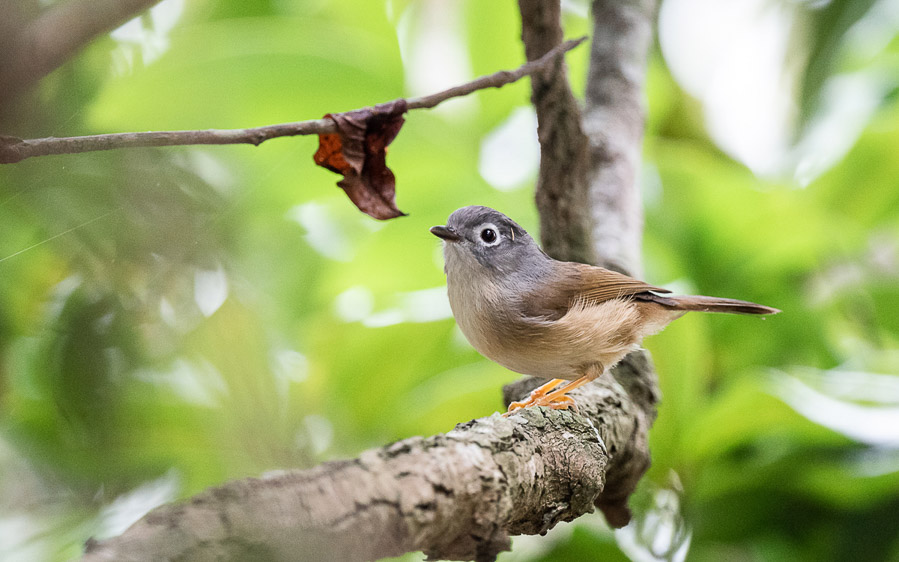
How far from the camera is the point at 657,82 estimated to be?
2.82 metres

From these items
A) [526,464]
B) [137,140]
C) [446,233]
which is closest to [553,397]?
[446,233]

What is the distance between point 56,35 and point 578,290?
137 centimetres

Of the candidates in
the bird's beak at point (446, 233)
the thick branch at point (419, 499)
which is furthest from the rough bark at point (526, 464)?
the bird's beak at point (446, 233)

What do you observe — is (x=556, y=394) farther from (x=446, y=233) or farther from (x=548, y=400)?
(x=446, y=233)

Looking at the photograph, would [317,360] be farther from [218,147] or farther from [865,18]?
[865,18]

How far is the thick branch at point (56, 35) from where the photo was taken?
1.06 feet

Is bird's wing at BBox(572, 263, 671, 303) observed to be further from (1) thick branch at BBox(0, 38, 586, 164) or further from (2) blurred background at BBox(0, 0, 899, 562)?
(1) thick branch at BBox(0, 38, 586, 164)

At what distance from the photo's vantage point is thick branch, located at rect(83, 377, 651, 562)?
1.59ft

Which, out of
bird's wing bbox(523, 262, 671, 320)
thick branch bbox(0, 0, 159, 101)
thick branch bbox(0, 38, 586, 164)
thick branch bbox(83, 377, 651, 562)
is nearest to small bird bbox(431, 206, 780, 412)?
bird's wing bbox(523, 262, 671, 320)

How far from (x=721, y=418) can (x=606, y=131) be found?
0.81 m

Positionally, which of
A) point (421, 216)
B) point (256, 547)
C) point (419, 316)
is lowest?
point (419, 316)

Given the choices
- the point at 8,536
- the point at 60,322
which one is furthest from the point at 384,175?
the point at 8,536

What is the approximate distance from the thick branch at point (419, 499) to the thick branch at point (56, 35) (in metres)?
0.27

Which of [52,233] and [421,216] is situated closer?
[52,233]
